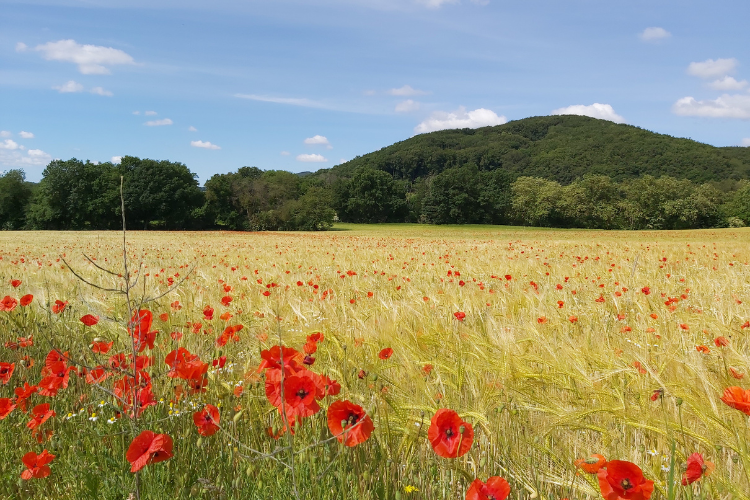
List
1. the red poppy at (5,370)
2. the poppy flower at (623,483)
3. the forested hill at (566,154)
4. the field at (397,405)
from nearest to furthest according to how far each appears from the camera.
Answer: the poppy flower at (623,483)
the field at (397,405)
the red poppy at (5,370)
the forested hill at (566,154)

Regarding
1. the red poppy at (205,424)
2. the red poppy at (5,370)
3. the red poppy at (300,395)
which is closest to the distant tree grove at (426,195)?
the red poppy at (5,370)

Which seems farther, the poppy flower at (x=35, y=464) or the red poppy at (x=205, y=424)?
the red poppy at (x=205, y=424)

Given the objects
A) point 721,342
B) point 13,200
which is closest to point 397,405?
point 721,342

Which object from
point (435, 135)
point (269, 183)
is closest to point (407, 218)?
point (269, 183)

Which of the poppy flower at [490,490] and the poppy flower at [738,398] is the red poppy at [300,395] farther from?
the poppy flower at [738,398]

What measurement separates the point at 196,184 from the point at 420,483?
62549 millimetres

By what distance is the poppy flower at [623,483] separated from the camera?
0.95 m

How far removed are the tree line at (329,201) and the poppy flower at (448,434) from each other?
167 feet

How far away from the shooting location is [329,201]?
6091 cm

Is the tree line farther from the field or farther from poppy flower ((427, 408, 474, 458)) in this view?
poppy flower ((427, 408, 474, 458))

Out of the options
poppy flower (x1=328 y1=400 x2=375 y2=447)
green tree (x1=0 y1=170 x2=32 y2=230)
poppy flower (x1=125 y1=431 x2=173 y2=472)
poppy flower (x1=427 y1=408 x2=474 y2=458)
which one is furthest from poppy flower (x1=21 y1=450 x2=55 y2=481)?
green tree (x1=0 y1=170 x2=32 y2=230)

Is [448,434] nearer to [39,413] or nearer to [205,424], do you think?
[205,424]

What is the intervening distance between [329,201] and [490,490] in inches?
2382

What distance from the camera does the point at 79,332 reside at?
327cm
